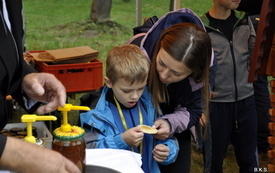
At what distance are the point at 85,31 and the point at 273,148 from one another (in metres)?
7.61

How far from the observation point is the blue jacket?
1.76 meters

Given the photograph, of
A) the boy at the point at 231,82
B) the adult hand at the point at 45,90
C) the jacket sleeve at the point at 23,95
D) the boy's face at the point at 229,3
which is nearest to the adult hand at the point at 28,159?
the adult hand at the point at 45,90

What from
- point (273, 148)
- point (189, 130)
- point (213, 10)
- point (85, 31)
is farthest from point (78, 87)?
point (85, 31)

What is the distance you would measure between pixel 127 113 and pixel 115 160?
54 centimetres

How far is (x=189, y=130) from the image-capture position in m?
2.21

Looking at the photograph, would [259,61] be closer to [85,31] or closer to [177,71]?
[177,71]

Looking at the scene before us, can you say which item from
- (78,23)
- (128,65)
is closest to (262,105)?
(128,65)

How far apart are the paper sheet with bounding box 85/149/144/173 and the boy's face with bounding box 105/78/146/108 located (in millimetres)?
399

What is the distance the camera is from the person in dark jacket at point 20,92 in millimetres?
925

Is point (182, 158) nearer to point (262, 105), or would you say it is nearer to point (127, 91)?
point (127, 91)

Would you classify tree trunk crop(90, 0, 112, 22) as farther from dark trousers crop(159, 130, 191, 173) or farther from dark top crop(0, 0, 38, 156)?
dark top crop(0, 0, 38, 156)

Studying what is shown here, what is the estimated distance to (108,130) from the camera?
5.95ft

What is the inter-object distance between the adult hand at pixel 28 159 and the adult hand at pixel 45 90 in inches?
12.1

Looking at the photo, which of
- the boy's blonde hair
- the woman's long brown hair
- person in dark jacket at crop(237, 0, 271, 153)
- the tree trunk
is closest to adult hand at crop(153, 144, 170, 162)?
the woman's long brown hair
